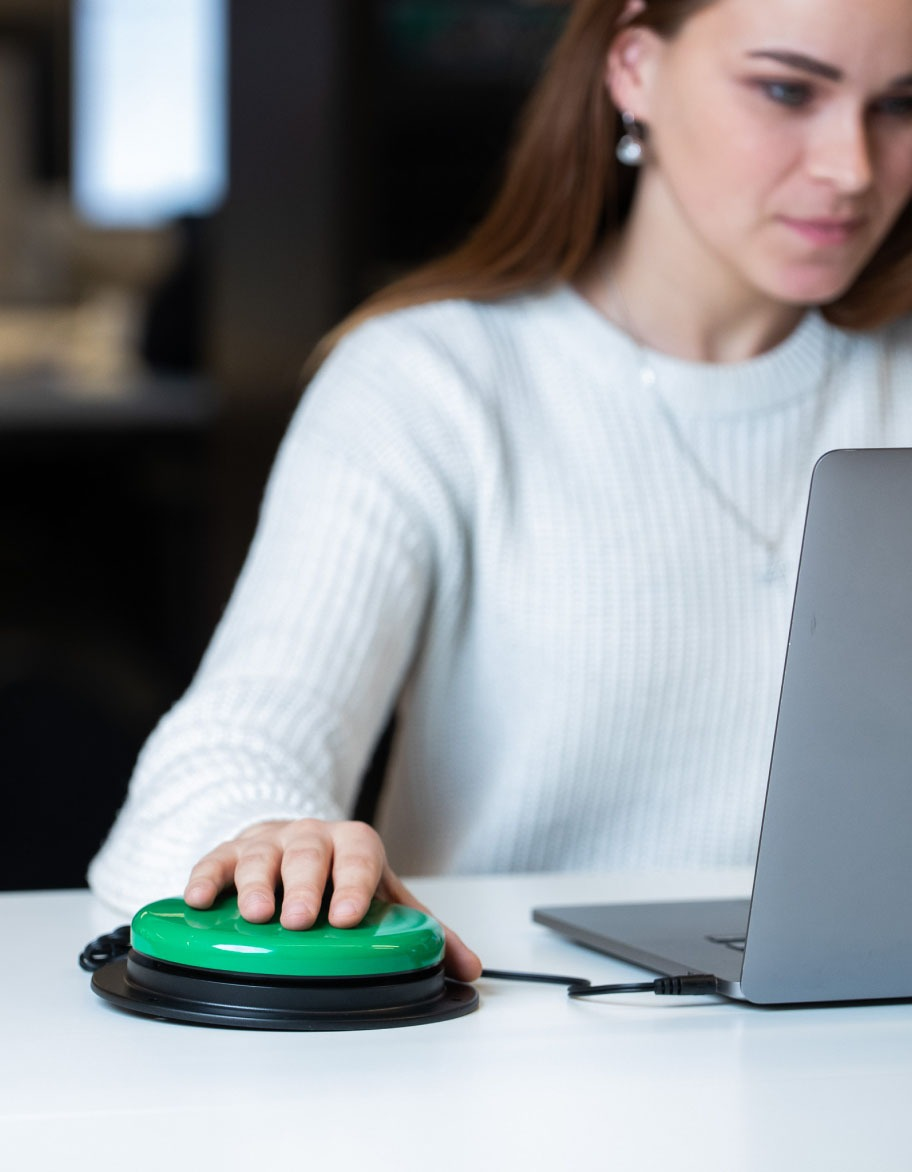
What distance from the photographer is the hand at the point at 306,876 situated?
71 cm

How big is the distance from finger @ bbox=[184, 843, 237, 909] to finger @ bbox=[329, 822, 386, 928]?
5 centimetres

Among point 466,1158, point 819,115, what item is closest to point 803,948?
point 466,1158

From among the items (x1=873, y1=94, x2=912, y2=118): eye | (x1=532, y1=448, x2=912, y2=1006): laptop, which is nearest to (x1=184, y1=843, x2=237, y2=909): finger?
(x1=532, y1=448, x2=912, y2=1006): laptop

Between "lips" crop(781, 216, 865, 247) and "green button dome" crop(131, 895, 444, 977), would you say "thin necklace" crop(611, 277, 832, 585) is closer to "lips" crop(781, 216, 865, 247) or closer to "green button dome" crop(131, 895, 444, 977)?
"lips" crop(781, 216, 865, 247)

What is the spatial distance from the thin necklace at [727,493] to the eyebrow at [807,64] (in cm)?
28

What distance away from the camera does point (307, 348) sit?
3.28 meters

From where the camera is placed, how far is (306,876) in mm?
742

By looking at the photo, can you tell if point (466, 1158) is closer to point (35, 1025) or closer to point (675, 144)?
point (35, 1025)

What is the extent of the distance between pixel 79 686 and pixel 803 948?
3214 mm

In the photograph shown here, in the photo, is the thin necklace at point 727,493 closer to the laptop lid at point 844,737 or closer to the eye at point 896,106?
the eye at point 896,106

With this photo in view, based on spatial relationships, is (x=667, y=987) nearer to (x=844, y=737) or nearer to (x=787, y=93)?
(x=844, y=737)

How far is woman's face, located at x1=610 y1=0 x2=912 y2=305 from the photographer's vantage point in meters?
1.19

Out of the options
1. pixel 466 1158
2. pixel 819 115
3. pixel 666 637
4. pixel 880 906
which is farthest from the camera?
pixel 666 637

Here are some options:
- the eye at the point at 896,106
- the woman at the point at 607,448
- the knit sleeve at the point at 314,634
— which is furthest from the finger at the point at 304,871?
the eye at the point at 896,106
